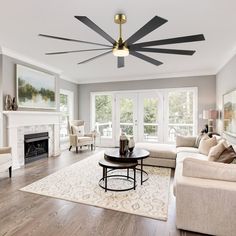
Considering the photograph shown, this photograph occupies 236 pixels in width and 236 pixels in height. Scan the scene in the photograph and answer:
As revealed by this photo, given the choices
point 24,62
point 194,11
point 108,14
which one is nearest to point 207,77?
point 194,11

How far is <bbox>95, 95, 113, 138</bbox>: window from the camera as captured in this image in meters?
7.05

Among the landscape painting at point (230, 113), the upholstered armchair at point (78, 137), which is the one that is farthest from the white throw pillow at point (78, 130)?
the landscape painting at point (230, 113)

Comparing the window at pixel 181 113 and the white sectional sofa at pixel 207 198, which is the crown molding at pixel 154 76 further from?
the white sectional sofa at pixel 207 198

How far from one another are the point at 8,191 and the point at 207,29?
4280mm

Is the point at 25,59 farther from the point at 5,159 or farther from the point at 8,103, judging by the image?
the point at 5,159

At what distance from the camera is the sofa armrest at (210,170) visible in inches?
72.4

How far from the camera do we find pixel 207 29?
290 centimetres

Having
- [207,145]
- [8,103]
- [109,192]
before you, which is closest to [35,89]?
[8,103]

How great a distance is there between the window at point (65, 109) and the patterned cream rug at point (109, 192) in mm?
2924

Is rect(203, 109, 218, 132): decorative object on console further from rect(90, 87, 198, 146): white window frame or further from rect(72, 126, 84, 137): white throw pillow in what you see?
rect(72, 126, 84, 137): white throw pillow

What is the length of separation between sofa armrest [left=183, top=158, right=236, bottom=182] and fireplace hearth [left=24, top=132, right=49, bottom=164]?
13.1 ft

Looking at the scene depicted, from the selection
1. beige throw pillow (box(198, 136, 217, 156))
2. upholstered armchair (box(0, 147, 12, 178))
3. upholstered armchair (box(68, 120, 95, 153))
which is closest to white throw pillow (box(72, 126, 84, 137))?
upholstered armchair (box(68, 120, 95, 153))

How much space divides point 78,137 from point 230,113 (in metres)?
4.47

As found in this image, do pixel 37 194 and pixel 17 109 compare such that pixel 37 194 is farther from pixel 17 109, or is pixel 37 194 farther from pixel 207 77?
pixel 207 77
